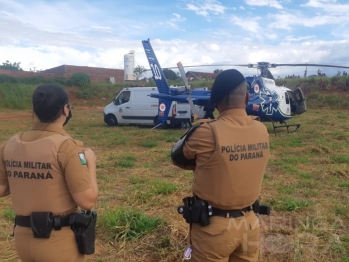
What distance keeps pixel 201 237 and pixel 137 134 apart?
11936 millimetres

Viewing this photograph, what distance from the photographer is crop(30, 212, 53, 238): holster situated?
2.16 metres

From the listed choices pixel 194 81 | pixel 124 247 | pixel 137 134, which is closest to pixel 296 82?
pixel 194 81

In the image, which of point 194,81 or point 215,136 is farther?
point 194,81

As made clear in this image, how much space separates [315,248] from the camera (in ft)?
13.5

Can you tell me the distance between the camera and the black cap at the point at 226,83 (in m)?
2.51

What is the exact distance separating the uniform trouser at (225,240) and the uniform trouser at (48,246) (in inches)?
32.7

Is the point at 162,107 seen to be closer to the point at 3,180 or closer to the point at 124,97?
the point at 124,97

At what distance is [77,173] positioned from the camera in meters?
2.17

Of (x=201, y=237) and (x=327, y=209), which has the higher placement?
(x=201, y=237)

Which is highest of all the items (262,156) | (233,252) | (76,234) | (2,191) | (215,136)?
(215,136)

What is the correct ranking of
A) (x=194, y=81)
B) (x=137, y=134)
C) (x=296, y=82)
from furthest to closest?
1. (x=194, y=81)
2. (x=296, y=82)
3. (x=137, y=134)

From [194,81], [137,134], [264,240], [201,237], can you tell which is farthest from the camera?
[194,81]

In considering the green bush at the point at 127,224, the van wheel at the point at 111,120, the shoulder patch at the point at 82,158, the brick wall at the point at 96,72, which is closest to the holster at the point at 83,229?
the shoulder patch at the point at 82,158

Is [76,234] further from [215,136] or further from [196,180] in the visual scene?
[215,136]
